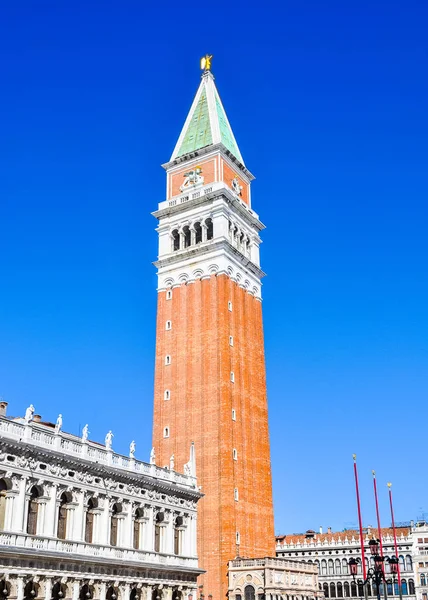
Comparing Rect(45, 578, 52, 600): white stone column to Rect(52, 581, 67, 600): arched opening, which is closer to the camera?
Rect(45, 578, 52, 600): white stone column

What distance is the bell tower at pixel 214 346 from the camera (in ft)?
203

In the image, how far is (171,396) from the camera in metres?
68.2

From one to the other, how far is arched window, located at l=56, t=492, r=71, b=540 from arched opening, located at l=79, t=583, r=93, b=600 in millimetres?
3375

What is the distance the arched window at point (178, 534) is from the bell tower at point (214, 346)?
5.28 metres

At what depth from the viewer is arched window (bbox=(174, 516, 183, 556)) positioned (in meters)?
52.0

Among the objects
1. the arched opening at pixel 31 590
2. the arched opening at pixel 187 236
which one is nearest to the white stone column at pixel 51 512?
the arched opening at pixel 31 590

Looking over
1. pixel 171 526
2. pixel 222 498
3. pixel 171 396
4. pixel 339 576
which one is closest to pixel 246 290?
pixel 171 396

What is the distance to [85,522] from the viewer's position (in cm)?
4259

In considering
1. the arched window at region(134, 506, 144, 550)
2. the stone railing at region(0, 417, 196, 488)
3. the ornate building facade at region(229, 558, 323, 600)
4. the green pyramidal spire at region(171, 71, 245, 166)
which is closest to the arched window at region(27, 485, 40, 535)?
the stone railing at region(0, 417, 196, 488)

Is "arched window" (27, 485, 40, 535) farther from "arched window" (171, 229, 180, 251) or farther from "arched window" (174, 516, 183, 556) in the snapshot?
"arched window" (171, 229, 180, 251)

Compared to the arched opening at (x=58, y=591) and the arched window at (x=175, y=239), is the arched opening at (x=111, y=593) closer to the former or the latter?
the arched opening at (x=58, y=591)

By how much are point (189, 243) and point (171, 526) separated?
3238 centimetres

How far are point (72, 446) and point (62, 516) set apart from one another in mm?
4063

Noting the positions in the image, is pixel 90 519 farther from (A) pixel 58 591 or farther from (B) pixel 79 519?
(A) pixel 58 591
